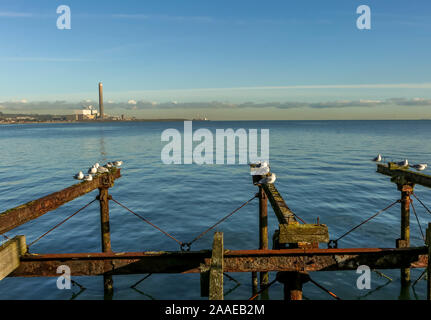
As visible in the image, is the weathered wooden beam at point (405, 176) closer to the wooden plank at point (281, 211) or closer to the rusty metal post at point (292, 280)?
the wooden plank at point (281, 211)

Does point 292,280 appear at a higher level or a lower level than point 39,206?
lower

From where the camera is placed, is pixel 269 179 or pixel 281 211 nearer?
pixel 281 211

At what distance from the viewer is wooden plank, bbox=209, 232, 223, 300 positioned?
15.6 feet

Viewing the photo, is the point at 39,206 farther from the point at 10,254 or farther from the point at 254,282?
the point at 254,282

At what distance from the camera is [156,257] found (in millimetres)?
6434

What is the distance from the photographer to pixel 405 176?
11953 millimetres

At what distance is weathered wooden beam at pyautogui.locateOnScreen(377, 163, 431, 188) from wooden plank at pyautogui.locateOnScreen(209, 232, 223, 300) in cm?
869

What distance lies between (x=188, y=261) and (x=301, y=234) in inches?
93.6

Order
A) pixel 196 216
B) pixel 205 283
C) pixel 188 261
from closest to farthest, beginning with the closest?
pixel 205 283 → pixel 188 261 → pixel 196 216

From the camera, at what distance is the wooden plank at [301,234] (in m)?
6.01

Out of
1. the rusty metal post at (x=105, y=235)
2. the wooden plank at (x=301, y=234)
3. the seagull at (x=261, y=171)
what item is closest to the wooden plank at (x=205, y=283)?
the wooden plank at (x=301, y=234)

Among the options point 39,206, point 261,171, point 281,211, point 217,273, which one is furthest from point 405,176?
point 39,206

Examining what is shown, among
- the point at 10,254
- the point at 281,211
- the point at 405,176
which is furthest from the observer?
the point at 405,176
